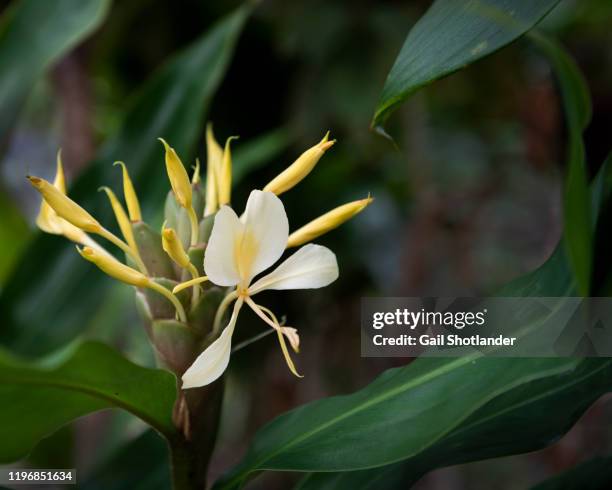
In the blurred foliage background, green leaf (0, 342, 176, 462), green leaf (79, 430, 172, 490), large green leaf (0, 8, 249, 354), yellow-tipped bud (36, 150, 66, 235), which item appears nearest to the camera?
green leaf (0, 342, 176, 462)

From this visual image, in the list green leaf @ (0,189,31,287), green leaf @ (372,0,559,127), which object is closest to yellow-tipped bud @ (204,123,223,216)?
green leaf @ (372,0,559,127)

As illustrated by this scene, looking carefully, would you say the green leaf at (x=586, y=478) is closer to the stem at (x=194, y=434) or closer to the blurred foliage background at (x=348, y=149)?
the stem at (x=194, y=434)

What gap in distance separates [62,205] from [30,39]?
1.64 ft

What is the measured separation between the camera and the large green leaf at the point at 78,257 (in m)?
0.75

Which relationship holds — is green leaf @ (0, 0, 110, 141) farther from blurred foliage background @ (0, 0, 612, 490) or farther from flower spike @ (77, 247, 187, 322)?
flower spike @ (77, 247, 187, 322)

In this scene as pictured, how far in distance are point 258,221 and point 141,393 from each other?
4.9 inches

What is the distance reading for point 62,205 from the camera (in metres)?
0.40

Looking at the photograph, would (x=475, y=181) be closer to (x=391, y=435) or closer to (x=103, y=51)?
(x=103, y=51)

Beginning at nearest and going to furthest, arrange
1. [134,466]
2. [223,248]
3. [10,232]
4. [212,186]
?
[223,248] → [212,186] → [134,466] → [10,232]

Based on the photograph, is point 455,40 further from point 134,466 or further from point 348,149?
point 348,149

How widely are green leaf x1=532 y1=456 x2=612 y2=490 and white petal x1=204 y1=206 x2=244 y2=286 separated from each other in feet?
0.92

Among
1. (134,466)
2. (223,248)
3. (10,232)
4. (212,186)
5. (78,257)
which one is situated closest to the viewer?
(223,248)

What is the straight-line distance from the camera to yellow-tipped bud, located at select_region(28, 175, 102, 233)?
39cm

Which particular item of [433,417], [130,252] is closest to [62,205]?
[130,252]
